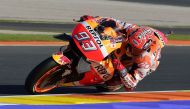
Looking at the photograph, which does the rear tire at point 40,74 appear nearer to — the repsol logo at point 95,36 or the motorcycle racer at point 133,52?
the repsol logo at point 95,36

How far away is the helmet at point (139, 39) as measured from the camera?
8430 mm

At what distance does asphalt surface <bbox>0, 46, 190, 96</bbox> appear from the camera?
967 cm

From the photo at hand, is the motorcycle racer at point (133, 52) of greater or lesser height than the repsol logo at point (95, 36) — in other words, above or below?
below

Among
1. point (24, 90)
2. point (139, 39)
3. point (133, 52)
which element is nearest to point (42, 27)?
point (24, 90)

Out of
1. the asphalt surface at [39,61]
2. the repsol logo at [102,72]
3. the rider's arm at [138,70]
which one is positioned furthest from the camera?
the asphalt surface at [39,61]

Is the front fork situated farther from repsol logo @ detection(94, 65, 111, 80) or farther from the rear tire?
repsol logo @ detection(94, 65, 111, 80)

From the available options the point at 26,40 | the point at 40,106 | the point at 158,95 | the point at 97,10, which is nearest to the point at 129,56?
the point at 158,95

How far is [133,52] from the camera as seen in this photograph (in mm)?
8703

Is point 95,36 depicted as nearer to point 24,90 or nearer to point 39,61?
point 24,90

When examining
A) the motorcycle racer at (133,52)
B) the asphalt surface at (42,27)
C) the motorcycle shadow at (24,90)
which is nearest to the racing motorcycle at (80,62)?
the motorcycle racer at (133,52)

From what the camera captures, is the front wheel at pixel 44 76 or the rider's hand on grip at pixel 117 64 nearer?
the front wheel at pixel 44 76

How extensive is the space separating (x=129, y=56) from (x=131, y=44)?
1.21 feet

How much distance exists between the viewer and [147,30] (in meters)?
8.77

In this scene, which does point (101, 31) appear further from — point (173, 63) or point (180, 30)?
point (180, 30)
